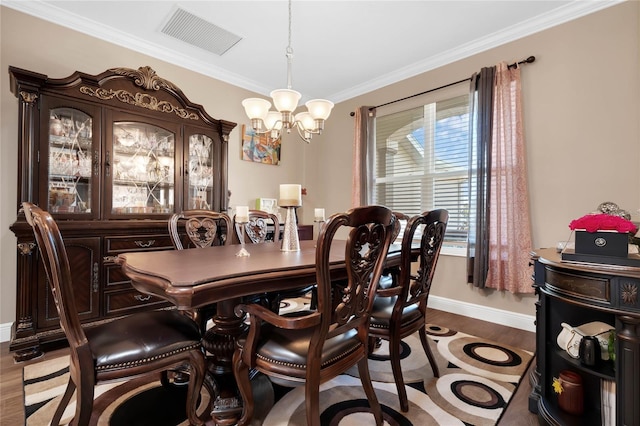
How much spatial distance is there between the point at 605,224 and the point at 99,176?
3.26 m

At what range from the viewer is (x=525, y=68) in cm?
276

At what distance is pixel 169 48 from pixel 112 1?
0.71 meters

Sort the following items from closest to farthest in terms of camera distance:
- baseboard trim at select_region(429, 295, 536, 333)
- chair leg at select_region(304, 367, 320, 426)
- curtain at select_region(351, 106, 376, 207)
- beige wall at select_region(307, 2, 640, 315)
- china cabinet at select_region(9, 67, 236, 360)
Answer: chair leg at select_region(304, 367, 320, 426)
china cabinet at select_region(9, 67, 236, 360)
beige wall at select_region(307, 2, 640, 315)
baseboard trim at select_region(429, 295, 536, 333)
curtain at select_region(351, 106, 376, 207)

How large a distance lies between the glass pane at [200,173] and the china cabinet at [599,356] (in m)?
2.88

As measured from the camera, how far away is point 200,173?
10.4ft

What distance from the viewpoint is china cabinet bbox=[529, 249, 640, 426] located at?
1121mm

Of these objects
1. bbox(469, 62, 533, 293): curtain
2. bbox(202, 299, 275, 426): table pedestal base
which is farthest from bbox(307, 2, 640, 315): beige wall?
bbox(202, 299, 275, 426): table pedestal base

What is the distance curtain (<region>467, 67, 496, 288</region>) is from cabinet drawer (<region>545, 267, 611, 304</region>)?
1.55m

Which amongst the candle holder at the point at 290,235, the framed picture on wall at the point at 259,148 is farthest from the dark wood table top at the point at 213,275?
the framed picture on wall at the point at 259,148

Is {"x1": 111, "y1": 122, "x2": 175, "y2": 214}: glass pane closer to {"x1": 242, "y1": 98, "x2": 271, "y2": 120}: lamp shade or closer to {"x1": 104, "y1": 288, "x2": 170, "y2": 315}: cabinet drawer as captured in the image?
{"x1": 104, "y1": 288, "x2": 170, "y2": 315}: cabinet drawer

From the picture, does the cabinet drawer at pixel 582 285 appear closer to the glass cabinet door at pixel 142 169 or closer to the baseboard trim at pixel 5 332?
the glass cabinet door at pixel 142 169

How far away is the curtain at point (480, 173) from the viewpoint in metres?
2.85

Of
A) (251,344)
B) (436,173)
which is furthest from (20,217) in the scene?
(436,173)

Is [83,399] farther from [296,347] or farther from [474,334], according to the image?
[474,334]
